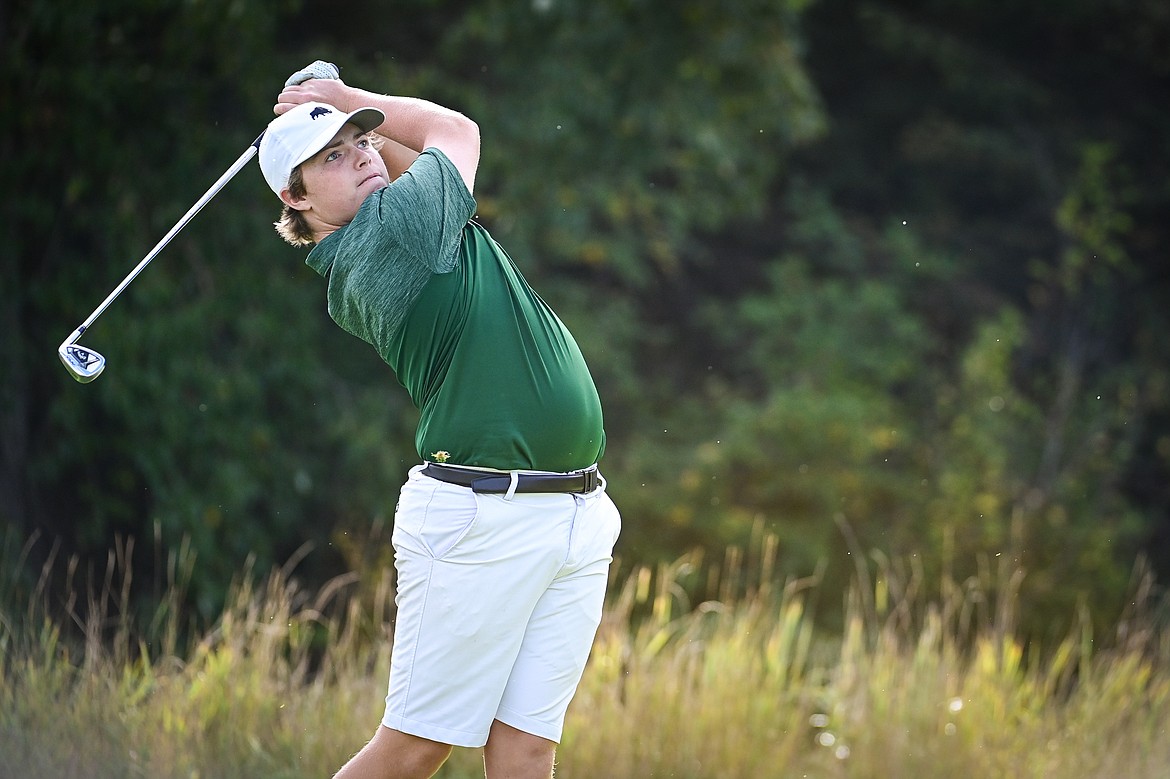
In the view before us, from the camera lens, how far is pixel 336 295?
2.73 m

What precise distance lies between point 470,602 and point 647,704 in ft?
6.47

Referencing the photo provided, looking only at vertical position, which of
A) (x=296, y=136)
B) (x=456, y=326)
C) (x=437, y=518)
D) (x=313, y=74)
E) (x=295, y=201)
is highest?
(x=313, y=74)

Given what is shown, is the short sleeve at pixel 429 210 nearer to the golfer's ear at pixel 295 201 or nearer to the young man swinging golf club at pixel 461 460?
the young man swinging golf club at pixel 461 460

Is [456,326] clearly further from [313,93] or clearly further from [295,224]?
[313,93]

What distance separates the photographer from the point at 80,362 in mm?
3018

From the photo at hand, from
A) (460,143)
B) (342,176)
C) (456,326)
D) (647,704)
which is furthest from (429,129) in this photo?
(647,704)

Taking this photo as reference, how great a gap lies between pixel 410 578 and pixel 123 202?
534 centimetres

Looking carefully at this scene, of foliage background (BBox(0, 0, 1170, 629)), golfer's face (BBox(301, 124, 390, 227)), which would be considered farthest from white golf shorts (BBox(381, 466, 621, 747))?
foliage background (BBox(0, 0, 1170, 629))

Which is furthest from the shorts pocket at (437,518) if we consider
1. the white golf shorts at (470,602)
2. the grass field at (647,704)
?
the grass field at (647,704)

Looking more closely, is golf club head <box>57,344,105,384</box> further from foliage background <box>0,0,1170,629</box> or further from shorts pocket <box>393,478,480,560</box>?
foliage background <box>0,0,1170,629</box>

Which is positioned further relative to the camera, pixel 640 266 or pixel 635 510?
pixel 640 266

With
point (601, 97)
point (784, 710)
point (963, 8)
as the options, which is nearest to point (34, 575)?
point (784, 710)

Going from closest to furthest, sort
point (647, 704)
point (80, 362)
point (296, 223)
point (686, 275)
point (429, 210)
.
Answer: point (429, 210) < point (296, 223) < point (80, 362) < point (647, 704) < point (686, 275)

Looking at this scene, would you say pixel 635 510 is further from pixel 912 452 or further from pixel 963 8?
pixel 963 8
